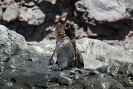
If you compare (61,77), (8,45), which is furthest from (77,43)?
(61,77)

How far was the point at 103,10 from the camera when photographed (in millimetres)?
9289

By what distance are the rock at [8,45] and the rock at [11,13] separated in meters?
3.18

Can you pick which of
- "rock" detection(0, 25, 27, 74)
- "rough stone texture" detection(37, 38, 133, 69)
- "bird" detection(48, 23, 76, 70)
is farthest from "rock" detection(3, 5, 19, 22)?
"bird" detection(48, 23, 76, 70)

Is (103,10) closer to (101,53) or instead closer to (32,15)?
(32,15)

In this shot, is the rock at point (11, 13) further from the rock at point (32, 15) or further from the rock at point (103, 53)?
the rock at point (103, 53)

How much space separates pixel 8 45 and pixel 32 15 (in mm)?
3990

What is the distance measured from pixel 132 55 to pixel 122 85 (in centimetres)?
294

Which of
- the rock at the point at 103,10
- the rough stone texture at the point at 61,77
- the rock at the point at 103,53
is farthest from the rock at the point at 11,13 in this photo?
the rough stone texture at the point at 61,77

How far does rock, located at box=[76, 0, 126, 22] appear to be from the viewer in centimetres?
923

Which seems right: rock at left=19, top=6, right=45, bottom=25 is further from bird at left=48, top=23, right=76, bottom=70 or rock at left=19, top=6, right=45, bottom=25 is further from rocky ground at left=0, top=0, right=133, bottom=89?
bird at left=48, top=23, right=76, bottom=70

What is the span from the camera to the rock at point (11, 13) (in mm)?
9062

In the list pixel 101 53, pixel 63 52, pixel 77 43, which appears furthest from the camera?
pixel 77 43

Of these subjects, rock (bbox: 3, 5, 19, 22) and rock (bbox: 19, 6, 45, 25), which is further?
rock (bbox: 19, 6, 45, 25)

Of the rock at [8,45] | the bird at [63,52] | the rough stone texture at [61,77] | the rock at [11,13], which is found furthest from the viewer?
the rock at [11,13]
